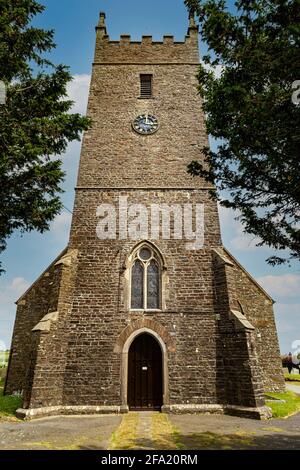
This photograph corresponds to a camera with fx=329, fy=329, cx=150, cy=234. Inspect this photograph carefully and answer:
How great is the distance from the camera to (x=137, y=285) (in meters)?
13.1

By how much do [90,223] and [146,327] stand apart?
4.88 metres

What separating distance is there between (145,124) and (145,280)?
26.2 feet

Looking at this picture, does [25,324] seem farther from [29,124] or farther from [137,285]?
[29,124]

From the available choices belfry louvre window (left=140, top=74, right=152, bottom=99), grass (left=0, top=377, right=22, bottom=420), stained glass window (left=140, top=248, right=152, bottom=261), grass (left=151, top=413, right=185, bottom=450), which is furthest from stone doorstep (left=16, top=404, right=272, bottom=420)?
belfry louvre window (left=140, top=74, right=152, bottom=99)

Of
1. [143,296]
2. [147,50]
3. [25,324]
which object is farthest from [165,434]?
[147,50]

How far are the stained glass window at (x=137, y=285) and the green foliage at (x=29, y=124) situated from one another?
168 inches

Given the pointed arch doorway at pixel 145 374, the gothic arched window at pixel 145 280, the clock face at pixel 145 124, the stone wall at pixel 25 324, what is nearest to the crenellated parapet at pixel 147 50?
the clock face at pixel 145 124

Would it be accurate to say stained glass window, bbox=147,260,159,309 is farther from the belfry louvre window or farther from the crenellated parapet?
the crenellated parapet

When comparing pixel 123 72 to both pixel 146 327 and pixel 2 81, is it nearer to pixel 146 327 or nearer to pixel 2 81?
pixel 2 81

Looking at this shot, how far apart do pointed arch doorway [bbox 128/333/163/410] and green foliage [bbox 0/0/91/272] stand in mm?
5701

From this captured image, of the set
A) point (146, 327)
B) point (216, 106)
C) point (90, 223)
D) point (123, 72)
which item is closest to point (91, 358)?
point (146, 327)

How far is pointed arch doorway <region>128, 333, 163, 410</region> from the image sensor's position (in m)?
11.9

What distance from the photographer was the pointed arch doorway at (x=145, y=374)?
39.0 feet

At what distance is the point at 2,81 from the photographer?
9.30 meters
